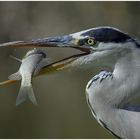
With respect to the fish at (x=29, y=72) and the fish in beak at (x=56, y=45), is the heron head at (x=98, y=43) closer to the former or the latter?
the fish in beak at (x=56, y=45)

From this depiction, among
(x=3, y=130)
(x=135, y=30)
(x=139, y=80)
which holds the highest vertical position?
(x=139, y=80)

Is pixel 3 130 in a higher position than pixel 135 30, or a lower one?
lower

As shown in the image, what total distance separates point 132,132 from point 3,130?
296 cm

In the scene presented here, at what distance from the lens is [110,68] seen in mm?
3223

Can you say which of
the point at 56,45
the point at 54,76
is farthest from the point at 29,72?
the point at 54,76

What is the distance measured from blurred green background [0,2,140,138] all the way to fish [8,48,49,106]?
2543 millimetres

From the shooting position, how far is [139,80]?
3164 mm

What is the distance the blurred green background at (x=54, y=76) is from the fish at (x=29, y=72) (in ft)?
8.34

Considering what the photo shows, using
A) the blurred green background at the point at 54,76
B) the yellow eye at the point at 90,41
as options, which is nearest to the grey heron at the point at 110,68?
the yellow eye at the point at 90,41

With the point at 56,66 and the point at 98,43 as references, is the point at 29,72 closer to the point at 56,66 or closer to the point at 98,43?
the point at 56,66

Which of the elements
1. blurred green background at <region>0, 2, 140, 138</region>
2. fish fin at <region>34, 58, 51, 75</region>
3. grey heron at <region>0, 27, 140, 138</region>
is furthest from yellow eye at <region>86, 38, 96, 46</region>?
blurred green background at <region>0, 2, 140, 138</region>

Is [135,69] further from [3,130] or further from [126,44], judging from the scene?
[3,130]

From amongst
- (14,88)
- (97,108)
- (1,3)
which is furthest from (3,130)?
(97,108)

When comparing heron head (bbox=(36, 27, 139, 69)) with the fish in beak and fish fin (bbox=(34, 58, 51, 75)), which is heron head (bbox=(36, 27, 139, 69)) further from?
fish fin (bbox=(34, 58, 51, 75))
